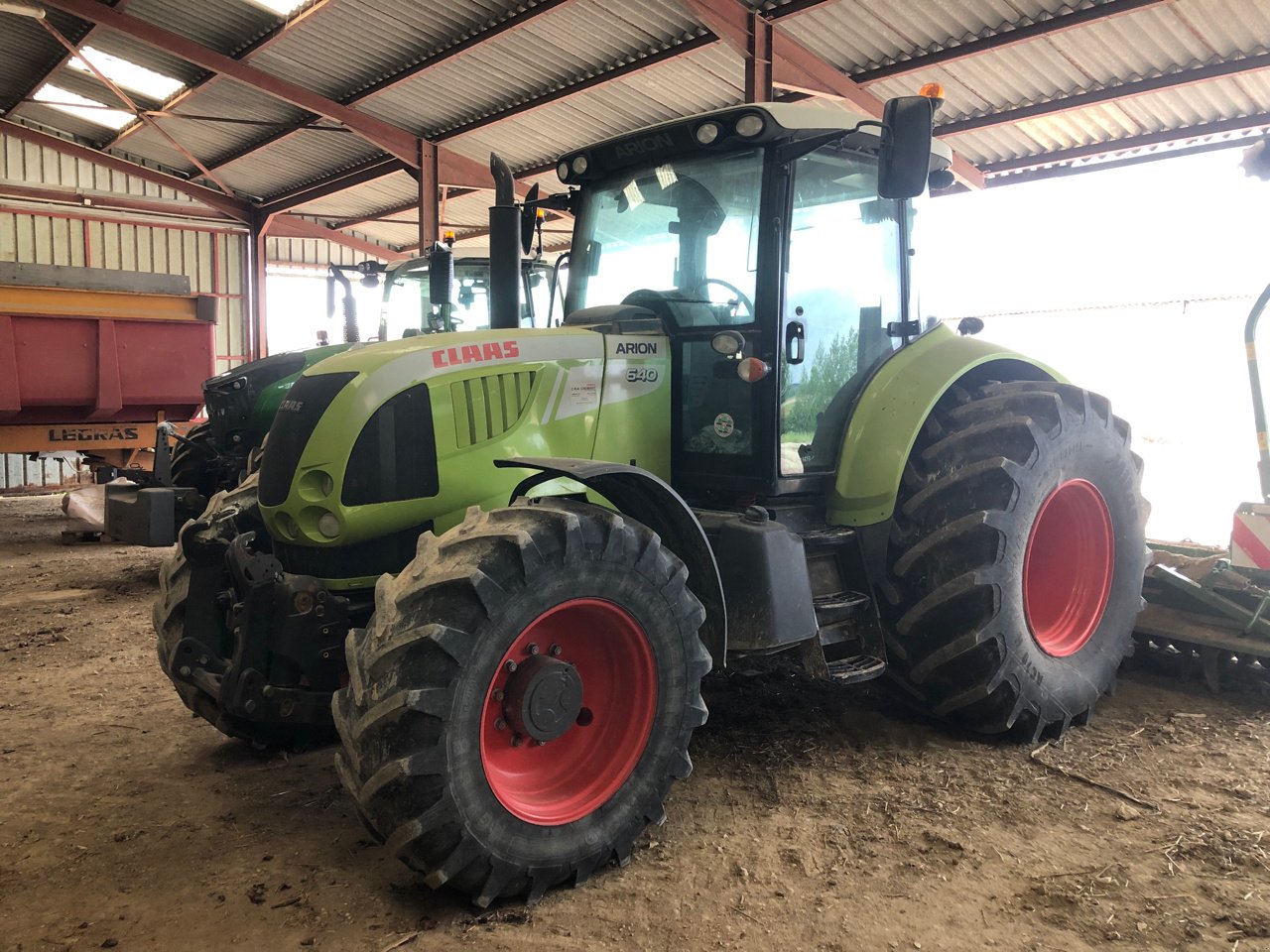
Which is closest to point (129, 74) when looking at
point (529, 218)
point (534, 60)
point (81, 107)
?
point (81, 107)

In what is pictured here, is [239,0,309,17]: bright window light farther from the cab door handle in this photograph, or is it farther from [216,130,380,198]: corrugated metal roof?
the cab door handle

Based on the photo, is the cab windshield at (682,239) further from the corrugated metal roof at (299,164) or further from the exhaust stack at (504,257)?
the corrugated metal roof at (299,164)

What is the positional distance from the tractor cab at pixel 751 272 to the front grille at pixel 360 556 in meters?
1.13

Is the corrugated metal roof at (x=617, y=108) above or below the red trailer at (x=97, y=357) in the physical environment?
above

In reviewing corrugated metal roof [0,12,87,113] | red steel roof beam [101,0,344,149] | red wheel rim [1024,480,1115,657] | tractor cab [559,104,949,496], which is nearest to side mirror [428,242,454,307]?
tractor cab [559,104,949,496]

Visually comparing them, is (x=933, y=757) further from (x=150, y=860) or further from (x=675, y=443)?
(x=150, y=860)

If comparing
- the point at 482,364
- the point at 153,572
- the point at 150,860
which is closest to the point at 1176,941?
the point at 482,364

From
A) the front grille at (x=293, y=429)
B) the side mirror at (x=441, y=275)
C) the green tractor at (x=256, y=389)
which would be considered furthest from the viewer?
the green tractor at (x=256, y=389)

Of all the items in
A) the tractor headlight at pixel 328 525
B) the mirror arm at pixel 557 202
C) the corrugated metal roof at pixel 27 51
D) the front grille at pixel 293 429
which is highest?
the corrugated metal roof at pixel 27 51

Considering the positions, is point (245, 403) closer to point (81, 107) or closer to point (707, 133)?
point (707, 133)

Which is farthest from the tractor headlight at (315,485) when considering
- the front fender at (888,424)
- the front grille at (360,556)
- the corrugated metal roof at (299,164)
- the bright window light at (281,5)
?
the corrugated metal roof at (299,164)

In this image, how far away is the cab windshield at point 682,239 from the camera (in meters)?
3.62

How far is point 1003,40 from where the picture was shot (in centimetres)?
866

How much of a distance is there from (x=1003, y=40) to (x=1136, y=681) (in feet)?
21.1
